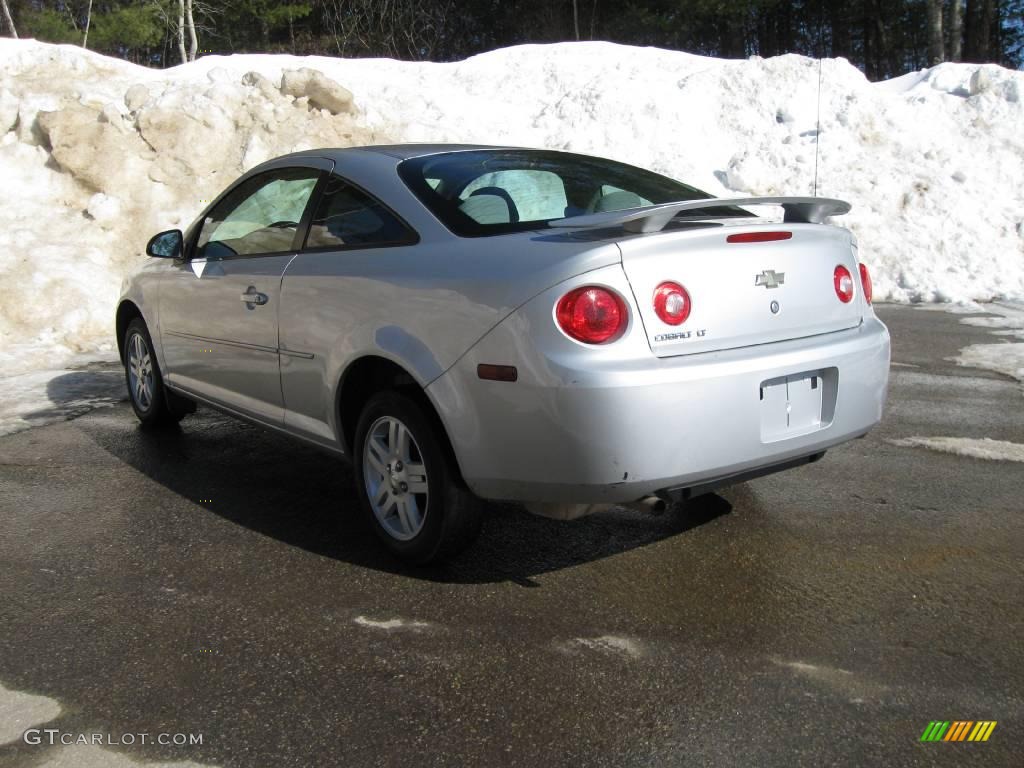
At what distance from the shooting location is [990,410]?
6105 mm

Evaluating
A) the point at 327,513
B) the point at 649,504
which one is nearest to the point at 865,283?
the point at 649,504

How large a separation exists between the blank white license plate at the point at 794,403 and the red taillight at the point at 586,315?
0.62 m

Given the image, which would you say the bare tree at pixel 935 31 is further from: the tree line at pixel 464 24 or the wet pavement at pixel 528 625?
the wet pavement at pixel 528 625

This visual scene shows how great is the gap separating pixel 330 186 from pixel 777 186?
1192 cm

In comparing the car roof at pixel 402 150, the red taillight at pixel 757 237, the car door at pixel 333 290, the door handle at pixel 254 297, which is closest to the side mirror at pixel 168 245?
the door handle at pixel 254 297

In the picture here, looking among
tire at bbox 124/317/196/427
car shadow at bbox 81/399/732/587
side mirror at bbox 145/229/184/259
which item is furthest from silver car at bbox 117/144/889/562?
tire at bbox 124/317/196/427

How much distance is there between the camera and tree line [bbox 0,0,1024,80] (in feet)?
104

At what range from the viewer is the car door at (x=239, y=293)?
4.46 metres

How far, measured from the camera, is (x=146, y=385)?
20.1 feet

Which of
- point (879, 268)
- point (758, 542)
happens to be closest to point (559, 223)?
point (758, 542)

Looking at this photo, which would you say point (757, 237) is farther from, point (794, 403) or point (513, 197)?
point (513, 197)

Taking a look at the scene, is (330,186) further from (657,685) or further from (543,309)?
(657,685)

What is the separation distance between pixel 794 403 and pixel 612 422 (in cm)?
79

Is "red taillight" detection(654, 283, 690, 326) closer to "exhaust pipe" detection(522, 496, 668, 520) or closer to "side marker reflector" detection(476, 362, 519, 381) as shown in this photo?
"side marker reflector" detection(476, 362, 519, 381)
